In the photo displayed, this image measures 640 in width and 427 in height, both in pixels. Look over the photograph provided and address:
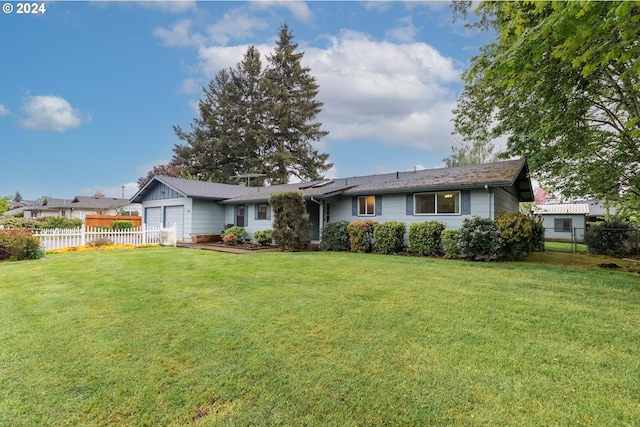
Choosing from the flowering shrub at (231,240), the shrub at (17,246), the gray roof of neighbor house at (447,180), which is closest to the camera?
the shrub at (17,246)

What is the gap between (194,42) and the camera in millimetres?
14594

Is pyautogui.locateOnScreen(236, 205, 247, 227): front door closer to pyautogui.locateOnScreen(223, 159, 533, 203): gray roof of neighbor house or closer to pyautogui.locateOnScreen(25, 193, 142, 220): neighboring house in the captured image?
pyautogui.locateOnScreen(223, 159, 533, 203): gray roof of neighbor house

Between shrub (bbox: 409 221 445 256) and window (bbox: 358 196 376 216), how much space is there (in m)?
2.43

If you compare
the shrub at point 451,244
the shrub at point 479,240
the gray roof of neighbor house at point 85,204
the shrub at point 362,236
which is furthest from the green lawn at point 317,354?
the gray roof of neighbor house at point 85,204

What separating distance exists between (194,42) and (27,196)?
358ft

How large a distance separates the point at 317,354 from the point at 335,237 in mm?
9440

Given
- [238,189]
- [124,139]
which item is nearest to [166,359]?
[238,189]

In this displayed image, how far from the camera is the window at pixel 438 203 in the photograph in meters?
10.8

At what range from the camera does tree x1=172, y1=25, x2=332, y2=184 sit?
3080 centimetres

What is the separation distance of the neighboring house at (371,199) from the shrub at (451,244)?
3.11 ft

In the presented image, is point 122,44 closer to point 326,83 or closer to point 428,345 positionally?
point 428,345

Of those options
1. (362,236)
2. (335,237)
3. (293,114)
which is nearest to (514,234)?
(362,236)

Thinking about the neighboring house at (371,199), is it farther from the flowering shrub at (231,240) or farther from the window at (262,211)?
the flowering shrub at (231,240)

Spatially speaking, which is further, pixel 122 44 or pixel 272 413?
pixel 122 44
